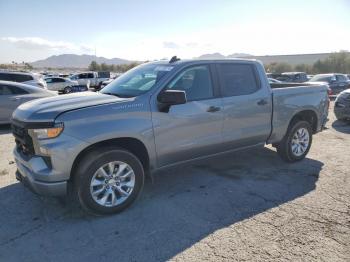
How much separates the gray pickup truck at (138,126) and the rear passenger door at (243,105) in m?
0.02

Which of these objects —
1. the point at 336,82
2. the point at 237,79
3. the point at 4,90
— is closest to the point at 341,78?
the point at 336,82

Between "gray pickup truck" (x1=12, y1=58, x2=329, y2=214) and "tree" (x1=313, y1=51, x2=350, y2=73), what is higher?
"tree" (x1=313, y1=51, x2=350, y2=73)

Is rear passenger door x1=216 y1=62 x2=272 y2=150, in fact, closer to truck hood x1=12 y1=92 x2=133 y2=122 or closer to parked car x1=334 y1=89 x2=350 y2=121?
truck hood x1=12 y1=92 x2=133 y2=122

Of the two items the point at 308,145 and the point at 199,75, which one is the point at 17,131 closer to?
the point at 199,75

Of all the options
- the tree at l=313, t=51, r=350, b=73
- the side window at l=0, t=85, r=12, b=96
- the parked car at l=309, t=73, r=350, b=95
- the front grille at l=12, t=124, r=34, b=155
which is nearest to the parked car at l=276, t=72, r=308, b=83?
the parked car at l=309, t=73, r=350, b=95

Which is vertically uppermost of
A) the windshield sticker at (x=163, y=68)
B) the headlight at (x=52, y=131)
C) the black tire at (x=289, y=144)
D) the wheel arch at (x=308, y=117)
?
the windshield sticker at (x=163, y=68)

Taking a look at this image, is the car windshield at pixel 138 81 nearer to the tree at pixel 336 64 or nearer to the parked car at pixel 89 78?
the parked car at pixel 89 78

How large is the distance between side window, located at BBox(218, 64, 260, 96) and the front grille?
269 cm

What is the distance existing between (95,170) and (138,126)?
724mm

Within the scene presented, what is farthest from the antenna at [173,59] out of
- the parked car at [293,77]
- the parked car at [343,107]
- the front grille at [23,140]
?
the parked car at [293,77]

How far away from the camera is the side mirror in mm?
3855

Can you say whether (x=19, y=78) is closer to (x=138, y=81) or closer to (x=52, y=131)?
(x=138, y=81)

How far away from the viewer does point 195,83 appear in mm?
4477

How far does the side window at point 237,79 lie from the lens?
4.79 metres
